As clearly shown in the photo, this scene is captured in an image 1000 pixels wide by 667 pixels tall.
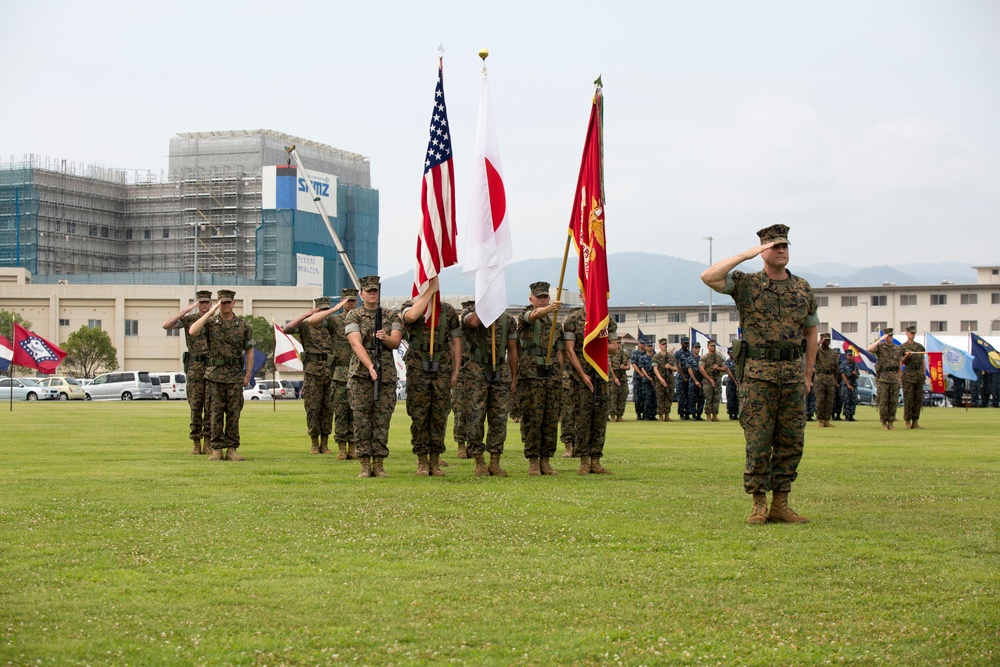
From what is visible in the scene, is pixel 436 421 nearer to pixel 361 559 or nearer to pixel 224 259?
pixel 361 559

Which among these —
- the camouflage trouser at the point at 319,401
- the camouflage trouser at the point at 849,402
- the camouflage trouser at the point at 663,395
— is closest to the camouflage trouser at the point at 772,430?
the camouflage trouser at the point at 319,401

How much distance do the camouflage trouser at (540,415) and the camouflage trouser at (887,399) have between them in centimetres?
1458

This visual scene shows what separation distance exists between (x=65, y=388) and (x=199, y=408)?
52015 mm

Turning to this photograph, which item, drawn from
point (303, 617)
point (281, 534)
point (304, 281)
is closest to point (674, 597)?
point (303, 617)

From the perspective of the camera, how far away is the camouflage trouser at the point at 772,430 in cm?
969

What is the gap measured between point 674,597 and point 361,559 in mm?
2214

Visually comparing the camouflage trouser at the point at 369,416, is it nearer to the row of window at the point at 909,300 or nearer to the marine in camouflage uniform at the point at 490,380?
the marine in camouflage uniform at the point at 490,380

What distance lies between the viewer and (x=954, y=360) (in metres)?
39.8

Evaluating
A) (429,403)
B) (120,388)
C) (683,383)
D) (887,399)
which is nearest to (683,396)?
(683,383)

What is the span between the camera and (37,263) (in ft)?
364

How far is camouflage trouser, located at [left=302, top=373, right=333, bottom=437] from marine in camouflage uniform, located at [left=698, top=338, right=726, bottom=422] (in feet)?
53.9

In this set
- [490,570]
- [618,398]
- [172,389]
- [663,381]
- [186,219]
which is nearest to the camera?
[490,570]

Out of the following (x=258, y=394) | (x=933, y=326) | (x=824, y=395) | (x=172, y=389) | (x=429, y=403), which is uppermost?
(x=933, y=326)

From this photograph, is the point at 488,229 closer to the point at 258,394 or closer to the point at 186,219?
the point at 258,394
